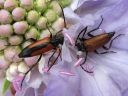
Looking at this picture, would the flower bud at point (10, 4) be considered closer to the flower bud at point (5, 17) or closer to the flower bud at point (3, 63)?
the flower bud at point (5, 17)

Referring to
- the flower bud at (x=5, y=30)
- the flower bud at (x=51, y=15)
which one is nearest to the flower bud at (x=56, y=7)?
the flower bud at (x=51, y=15)

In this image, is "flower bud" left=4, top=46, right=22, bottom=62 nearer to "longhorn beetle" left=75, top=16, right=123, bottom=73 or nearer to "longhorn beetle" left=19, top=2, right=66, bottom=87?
"longhorn beetle" left=19, top=2, right=66, bottom=87

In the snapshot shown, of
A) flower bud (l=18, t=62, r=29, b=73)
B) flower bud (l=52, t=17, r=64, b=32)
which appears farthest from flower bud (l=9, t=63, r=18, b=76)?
flower bud (l=52, t=17, r=64, b=32)

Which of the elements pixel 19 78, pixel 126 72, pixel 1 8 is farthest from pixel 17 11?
pixel 126 72

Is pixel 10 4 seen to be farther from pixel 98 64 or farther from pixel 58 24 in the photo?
pixel 98 64

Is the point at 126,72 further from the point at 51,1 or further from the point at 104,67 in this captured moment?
the point at 51,1

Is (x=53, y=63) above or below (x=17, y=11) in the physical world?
below
